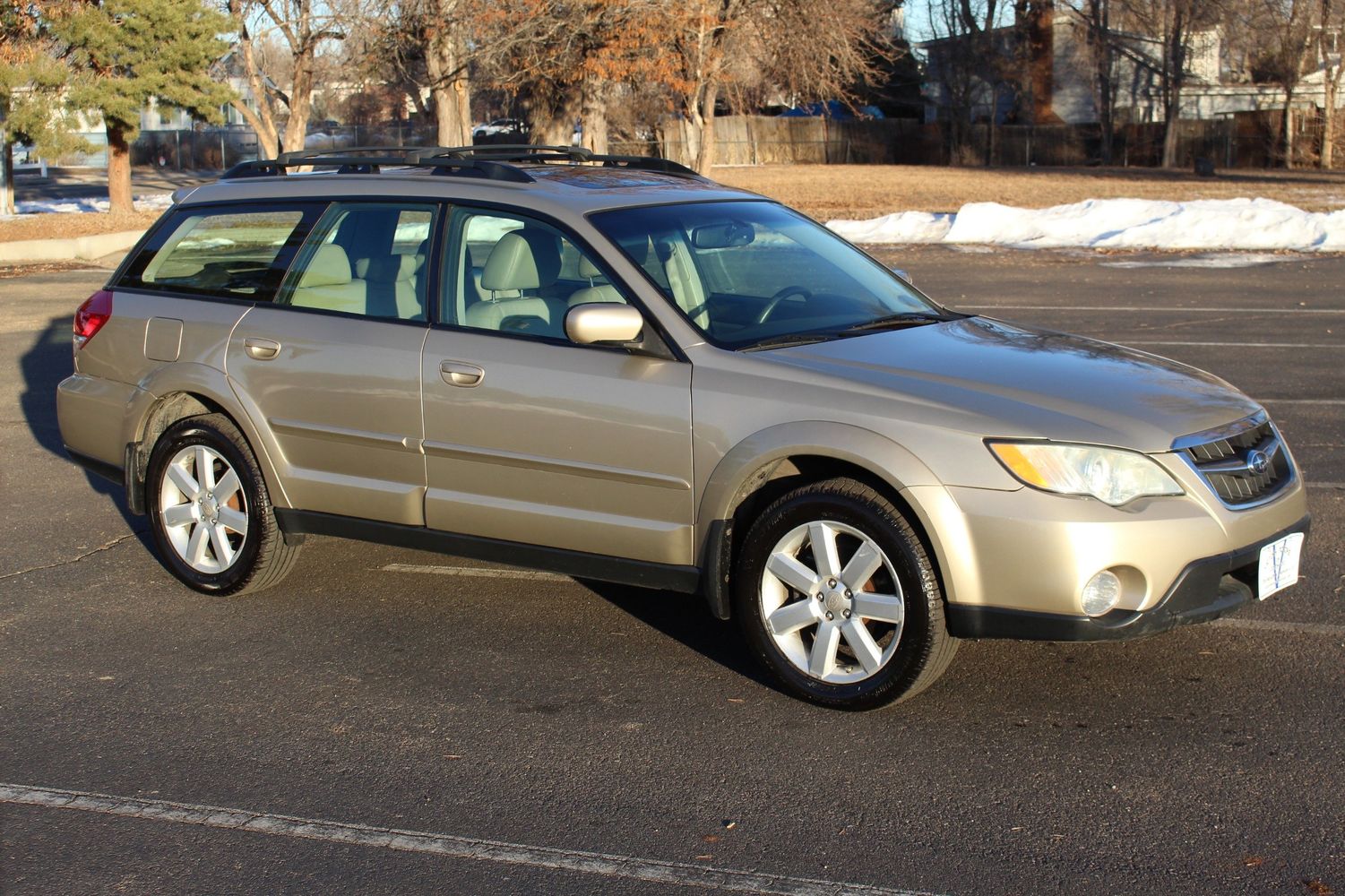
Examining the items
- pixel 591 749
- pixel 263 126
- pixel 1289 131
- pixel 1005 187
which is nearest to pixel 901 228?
pixel 263 126

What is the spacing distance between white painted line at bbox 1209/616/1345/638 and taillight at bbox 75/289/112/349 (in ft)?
16.3

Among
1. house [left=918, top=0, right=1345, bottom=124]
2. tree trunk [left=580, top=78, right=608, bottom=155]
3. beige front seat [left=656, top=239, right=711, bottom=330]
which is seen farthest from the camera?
house [left=918, top=0, right=1345, bottom=124]

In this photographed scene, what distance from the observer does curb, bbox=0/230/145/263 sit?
2338 cm

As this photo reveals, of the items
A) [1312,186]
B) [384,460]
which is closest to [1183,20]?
[1312,186]

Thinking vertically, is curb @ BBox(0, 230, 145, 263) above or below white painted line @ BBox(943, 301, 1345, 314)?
above

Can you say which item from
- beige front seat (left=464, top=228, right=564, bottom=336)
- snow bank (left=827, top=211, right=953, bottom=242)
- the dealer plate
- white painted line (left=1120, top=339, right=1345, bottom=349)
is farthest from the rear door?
snow bank (left=827, top=211, right=953, bottom=242)

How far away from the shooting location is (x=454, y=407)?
552 cm

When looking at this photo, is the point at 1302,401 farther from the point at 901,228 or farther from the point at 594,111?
the point at 594,111

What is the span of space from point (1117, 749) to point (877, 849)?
3.47 ft

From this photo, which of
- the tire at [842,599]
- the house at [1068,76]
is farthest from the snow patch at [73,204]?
the house at [1068,76]

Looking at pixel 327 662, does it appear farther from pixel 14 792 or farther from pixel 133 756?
pixel 14 792

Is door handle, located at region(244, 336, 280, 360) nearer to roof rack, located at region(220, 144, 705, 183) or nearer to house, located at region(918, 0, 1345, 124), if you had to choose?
roof rack, located at region(220, 144, 705, 183)

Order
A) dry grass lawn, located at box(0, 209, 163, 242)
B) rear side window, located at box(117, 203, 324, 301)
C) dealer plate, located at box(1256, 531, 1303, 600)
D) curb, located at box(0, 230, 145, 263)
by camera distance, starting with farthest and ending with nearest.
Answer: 1. dry grass lawn, located at box(0, 209, 163, 242)
2. curb, located at box(0, 230, 145, 263)
3. rear side window, located at box(117, 203, 324, 301)
4. dealer plate, located at box(1256, 531, 1303, 600)

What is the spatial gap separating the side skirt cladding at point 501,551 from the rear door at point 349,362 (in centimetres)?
5
